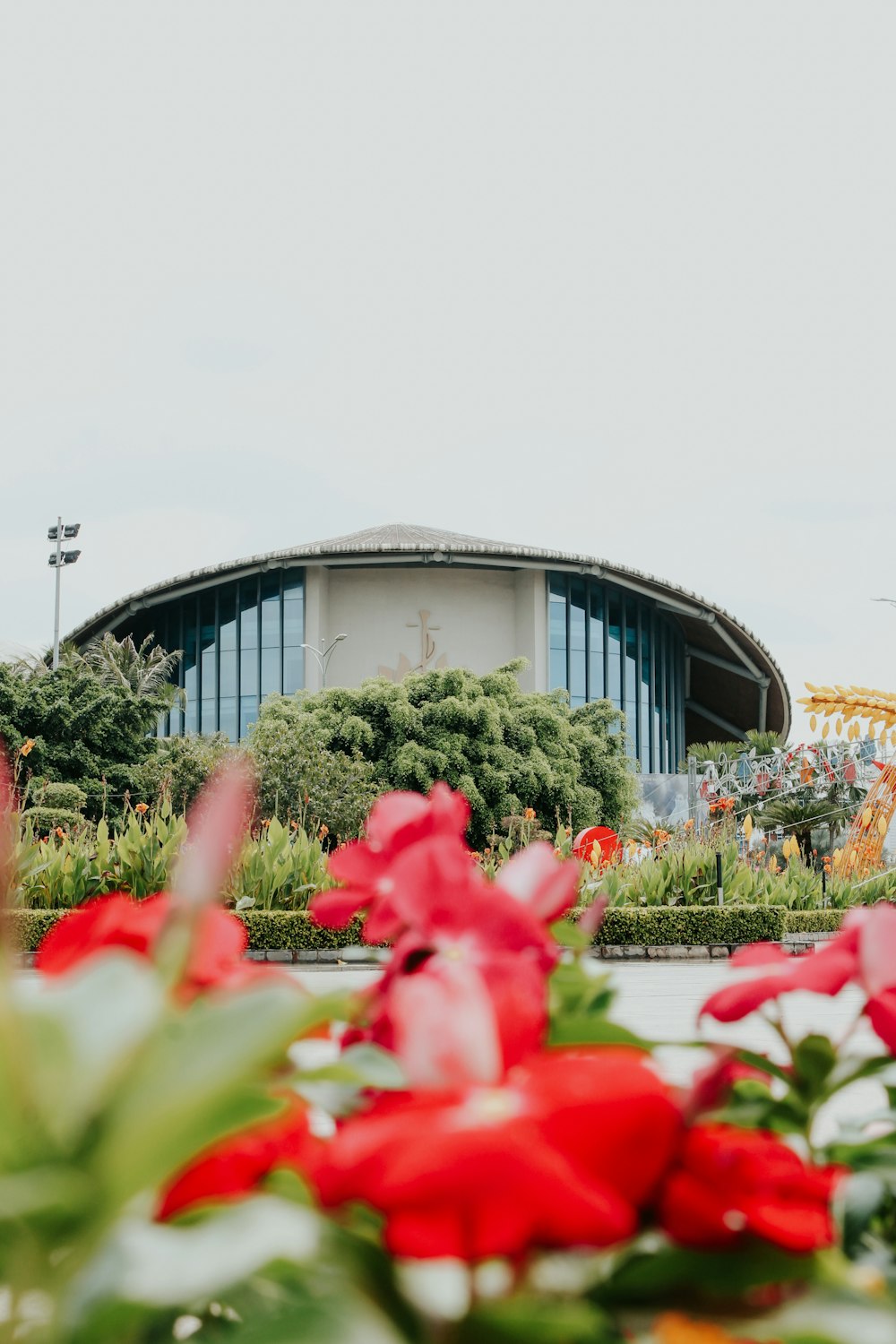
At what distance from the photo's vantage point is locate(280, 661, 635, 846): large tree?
28.5 meters

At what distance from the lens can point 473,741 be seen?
2955cm

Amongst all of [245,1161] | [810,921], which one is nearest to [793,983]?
[245,1161]

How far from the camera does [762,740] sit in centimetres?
4166

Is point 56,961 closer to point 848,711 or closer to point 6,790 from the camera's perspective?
point 6,790

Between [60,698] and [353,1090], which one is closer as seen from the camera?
[353,1090]

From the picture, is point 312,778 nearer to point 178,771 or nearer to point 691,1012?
point 178,771

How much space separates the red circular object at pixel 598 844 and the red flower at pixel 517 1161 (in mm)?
14787

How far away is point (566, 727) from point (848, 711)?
2235cm

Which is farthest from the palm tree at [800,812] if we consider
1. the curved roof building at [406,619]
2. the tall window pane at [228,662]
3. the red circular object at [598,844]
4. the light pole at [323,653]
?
the tall window pane at [228,662]

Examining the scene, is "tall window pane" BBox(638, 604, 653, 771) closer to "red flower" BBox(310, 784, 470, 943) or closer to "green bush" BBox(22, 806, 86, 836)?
"green bush" BBox(22, 806, 86, 836)

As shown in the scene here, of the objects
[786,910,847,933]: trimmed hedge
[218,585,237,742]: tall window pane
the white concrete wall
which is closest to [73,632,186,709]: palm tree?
[218,585,237,742]: tall window pane

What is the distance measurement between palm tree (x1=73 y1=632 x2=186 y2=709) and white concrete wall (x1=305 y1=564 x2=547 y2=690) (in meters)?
5.12

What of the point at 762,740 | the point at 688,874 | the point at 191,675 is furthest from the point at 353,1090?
the point at 191,675

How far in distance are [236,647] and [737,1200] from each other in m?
45.1
